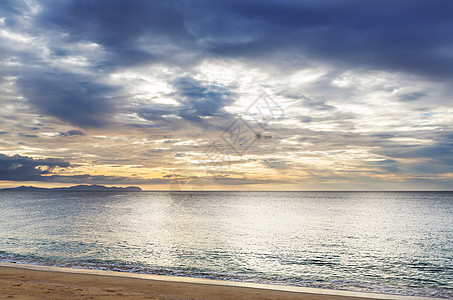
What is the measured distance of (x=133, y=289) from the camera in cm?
1557

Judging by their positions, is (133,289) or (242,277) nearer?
(133,289)

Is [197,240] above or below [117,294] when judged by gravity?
below

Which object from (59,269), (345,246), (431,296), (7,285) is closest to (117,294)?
(7,285)

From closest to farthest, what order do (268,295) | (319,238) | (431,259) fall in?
(268,295) < (431,259) < (319,238)

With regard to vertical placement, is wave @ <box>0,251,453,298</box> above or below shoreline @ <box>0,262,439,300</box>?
below

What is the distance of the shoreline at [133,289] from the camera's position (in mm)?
14273

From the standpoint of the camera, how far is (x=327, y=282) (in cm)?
1983

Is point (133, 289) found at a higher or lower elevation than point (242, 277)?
higher

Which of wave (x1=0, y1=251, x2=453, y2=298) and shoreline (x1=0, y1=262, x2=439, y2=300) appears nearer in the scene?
shoreline (x1=0, y1=262, x2=439, y2=300)

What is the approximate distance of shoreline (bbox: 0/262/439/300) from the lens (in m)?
14.3

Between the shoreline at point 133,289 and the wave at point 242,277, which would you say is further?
the wave at point 242,277

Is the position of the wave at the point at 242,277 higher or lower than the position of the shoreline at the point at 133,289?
lower

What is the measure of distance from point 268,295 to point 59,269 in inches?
613

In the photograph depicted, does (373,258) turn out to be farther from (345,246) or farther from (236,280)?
(236,280)
